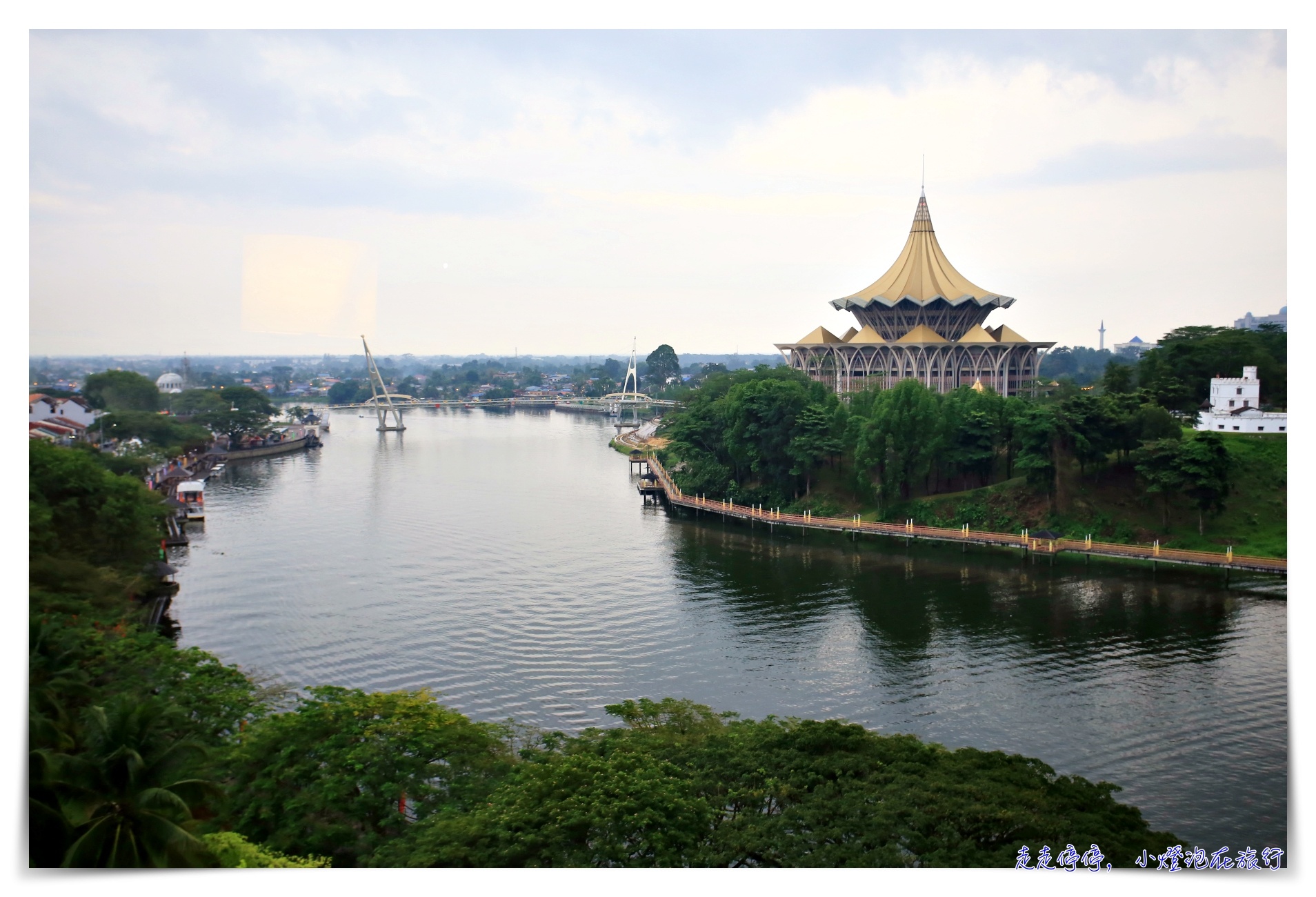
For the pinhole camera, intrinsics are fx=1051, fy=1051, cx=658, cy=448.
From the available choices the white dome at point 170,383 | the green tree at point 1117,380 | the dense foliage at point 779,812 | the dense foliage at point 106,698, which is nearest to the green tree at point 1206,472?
the green tree at point 1117,380

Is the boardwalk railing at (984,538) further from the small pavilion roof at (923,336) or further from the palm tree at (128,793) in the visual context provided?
the palm tree at (128,793)

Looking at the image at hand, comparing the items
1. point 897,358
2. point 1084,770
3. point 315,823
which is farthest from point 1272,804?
point 897,358

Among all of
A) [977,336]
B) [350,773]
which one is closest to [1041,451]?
[977,336]

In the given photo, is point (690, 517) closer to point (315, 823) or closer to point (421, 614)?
point (421, 614)

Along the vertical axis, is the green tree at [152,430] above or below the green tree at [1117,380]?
below

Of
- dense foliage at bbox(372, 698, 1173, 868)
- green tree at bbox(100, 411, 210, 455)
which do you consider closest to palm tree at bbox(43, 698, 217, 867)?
dense foliage at bbox(372, 698, 1173, 868)

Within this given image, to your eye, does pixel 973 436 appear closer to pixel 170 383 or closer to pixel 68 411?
pixel 68 411
